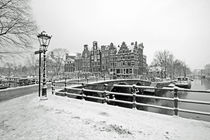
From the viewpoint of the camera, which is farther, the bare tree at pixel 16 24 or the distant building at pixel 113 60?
the distant building at pixel 113 60

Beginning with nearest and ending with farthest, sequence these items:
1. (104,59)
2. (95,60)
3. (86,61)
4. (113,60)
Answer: (113,60)
(104,59)
(95,60)
(86,61)

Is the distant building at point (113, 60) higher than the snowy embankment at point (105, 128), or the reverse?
the distant building at point (113, 60)

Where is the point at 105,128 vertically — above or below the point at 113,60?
below

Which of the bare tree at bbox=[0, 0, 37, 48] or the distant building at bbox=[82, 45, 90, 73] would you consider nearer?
the bare tree at bbox=[0, 0, 37, 48]

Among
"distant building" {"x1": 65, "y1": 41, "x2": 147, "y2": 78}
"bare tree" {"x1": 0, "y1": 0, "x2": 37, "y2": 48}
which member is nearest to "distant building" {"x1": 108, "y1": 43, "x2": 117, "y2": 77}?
"distant building" {"x1": 65, "y1": 41, "x2": 147, "y2": 78}

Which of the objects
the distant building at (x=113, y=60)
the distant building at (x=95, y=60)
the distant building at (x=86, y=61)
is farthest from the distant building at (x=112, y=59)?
the distant building at (x=86, y=61)

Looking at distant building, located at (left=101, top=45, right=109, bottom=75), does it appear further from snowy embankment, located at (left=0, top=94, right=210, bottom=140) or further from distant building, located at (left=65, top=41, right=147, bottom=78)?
snowy embankment, located at (left=0, top=94, right=210, bottom=140)

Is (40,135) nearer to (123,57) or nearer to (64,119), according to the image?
(64,119)

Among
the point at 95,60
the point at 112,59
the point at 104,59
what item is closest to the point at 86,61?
the point at 95,60

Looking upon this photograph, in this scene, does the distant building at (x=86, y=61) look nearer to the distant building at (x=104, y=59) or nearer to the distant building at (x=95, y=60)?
the distant building at (x=95, y=60)

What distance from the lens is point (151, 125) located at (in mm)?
4406

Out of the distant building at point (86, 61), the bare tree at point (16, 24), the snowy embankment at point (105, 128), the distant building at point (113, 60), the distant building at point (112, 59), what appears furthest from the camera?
the distant building at point (86, 61)

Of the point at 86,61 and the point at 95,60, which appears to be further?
the point at 86,61

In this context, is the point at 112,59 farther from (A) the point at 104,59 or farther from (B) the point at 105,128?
(B) the point at 105,128
